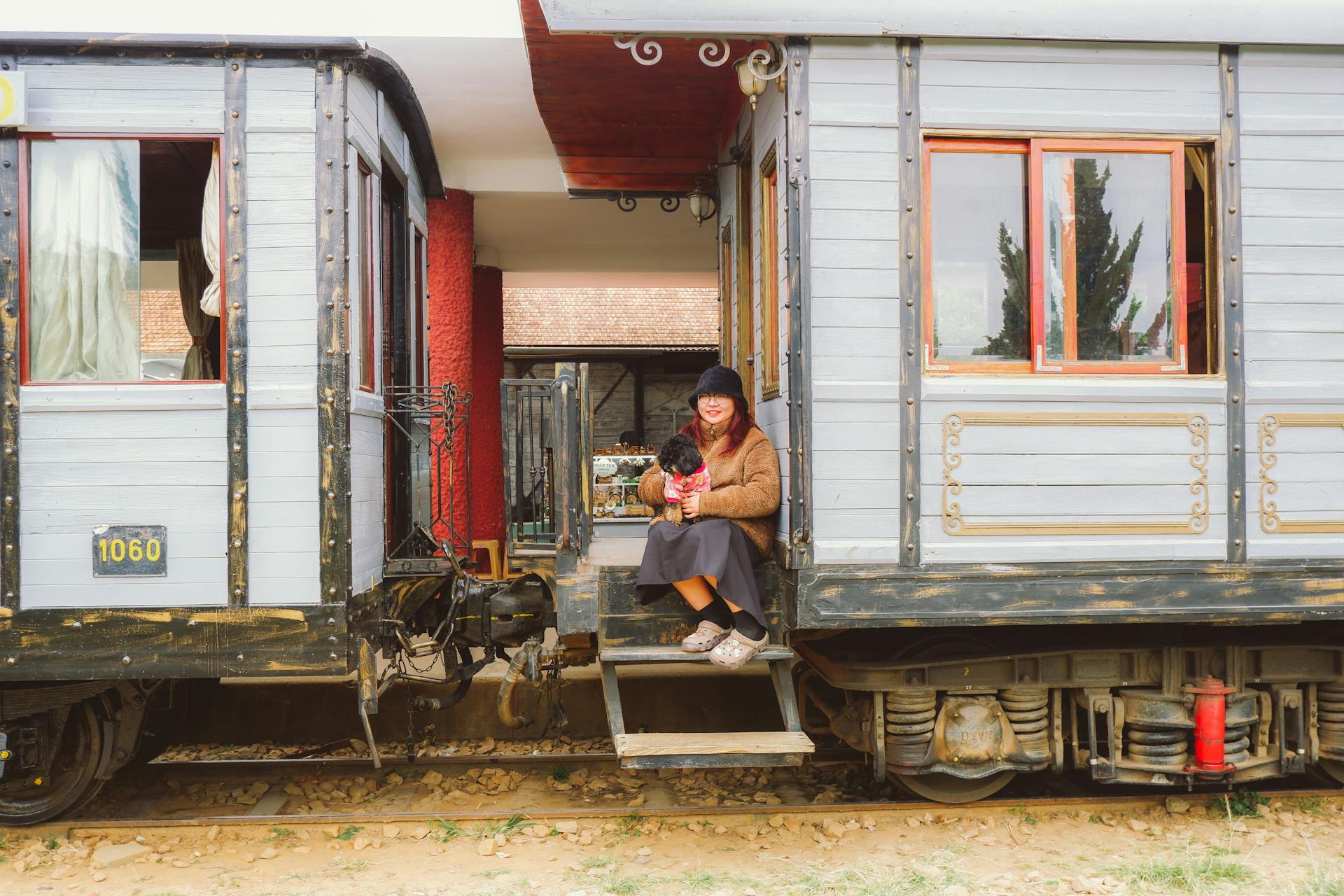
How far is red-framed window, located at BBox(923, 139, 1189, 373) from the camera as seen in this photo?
409 cm

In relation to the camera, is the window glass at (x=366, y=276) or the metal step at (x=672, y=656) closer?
the metal step at (x=672, y=656)

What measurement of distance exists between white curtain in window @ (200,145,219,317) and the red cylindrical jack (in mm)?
4971

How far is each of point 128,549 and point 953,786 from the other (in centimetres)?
414

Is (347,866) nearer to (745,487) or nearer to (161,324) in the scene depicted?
(745,487)

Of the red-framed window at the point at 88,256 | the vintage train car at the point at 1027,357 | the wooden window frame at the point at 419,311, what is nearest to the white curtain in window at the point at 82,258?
the red-framed window at the point at 88,256

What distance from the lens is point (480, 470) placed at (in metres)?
9.66

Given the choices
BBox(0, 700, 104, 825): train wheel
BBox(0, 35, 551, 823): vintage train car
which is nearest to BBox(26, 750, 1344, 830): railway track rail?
BBox(0, 700, 104, 825): train wheel

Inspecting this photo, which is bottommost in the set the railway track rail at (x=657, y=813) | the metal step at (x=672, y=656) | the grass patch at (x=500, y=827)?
the grass patch at (x=500, y=827)

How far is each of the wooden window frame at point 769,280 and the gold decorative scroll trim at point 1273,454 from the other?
2238mm

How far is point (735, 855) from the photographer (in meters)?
4.19

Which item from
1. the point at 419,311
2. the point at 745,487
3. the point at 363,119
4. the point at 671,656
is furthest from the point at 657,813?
the point at 363,119

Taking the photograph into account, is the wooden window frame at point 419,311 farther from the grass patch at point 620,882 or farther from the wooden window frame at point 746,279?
the grass patch at point 620,882

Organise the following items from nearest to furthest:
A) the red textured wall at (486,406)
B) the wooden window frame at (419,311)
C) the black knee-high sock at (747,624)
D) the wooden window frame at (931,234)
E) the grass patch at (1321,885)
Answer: the grass patch at (1321,885)
the wooden window frame at (931,234)
the black knee-high sock at (747,624)
the wooden window frame at (419,311)
the red textured wall at (486,406)

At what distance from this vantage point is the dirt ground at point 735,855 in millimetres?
3885
